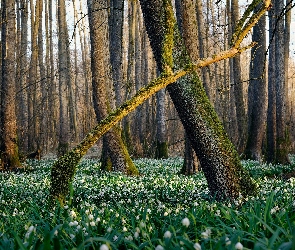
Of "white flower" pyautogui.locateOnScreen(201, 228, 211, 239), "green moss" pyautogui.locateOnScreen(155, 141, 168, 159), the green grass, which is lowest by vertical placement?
"green moss" pyautogui.locateOnScreen(155, 141, 168, 159)

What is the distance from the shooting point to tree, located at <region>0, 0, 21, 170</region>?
1606 centimetres

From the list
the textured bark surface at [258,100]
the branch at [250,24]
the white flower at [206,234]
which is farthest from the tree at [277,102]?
the white flower at [206,234]

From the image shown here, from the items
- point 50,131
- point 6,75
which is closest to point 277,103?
point 6,75

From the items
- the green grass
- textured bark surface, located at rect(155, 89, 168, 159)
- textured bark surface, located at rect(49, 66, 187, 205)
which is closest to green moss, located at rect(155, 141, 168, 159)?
textured bark surface, located at rect(155, 89, 168, 159)

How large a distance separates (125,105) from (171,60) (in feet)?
3.35

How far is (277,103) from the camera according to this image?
16.8m

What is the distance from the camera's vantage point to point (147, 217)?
4.51 meters

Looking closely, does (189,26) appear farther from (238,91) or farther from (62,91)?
(62,91)

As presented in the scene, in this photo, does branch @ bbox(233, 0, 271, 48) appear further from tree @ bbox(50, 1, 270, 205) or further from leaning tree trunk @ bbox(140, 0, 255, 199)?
leaning tree trunk @ bbox(140, 0, 255, 199)

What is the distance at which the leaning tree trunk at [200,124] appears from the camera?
21.8 feet

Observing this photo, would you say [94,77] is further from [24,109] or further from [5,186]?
[24,109]

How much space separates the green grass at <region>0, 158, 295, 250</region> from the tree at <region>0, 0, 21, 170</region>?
490 cm

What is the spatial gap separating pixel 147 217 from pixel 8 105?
13159 millimetres

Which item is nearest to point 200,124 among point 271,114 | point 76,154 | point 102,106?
point 76,154
